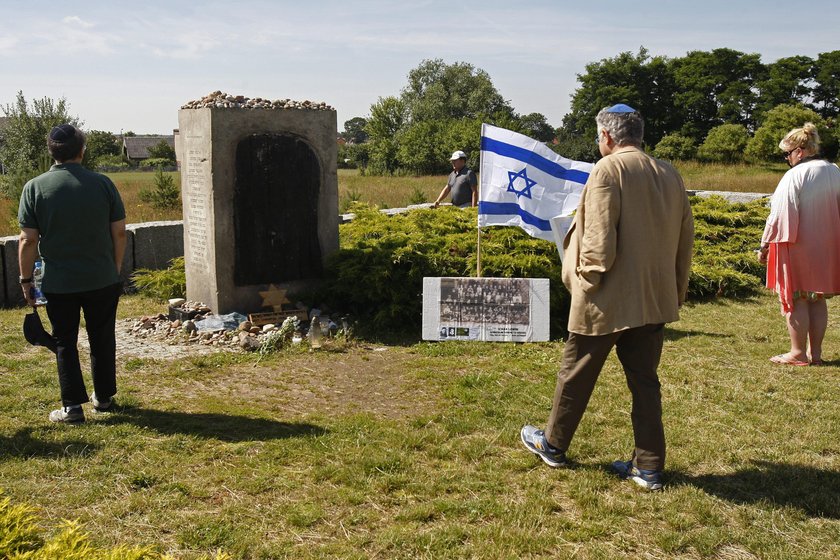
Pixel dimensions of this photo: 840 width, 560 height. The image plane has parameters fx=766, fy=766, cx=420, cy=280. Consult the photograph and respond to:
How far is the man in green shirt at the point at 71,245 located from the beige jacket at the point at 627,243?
9.96ft

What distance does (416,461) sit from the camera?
4.41m

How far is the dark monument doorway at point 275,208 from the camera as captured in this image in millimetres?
7719

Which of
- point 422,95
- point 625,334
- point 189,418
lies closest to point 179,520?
point 189,418

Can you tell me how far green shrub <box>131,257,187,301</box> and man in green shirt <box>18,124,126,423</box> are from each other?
3.72 metres

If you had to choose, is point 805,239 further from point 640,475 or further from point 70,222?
point 70,222

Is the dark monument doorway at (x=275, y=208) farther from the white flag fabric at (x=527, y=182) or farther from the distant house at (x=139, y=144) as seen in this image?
the distant house at (x=139, y=144)

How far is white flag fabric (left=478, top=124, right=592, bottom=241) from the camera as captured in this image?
22.7 ft

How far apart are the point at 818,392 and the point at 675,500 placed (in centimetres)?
245

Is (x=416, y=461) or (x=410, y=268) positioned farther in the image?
(x=410, y=268)

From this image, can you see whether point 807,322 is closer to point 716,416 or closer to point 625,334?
point 716,416

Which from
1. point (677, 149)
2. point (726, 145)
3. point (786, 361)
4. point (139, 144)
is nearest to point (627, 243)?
point (786, 361)

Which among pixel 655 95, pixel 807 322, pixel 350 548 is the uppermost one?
pixel 655 95

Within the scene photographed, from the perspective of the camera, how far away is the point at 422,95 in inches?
3159

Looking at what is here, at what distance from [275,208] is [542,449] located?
454cm
